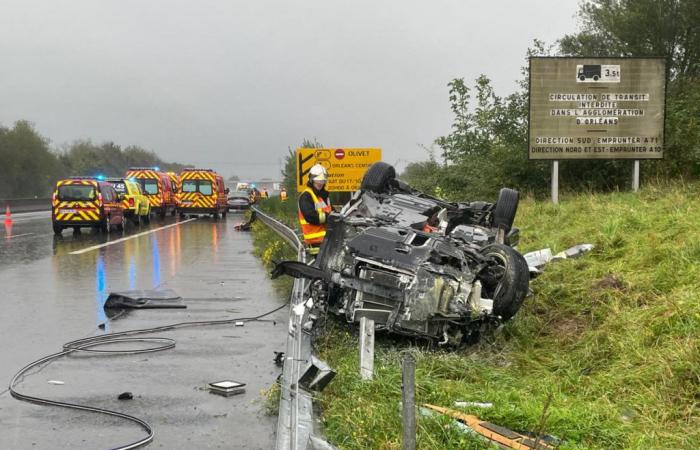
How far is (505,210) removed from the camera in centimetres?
806

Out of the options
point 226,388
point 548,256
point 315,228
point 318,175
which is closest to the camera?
point 226,388

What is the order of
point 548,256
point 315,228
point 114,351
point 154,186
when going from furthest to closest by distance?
point 154,186 → point 548,256 → point 315,228 → point 114,351

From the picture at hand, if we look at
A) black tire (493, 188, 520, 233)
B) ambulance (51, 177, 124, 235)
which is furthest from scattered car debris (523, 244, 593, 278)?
ambulance (51, 177, 124, 235)

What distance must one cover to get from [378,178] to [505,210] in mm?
1417

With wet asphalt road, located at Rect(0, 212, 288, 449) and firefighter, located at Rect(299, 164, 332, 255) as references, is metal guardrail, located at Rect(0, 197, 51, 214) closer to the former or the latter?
wet asphalt road, located at Rect(0, 212, 288, 449)

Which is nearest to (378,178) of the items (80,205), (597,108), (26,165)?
(597,108)

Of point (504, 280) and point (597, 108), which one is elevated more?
point (597, 108)

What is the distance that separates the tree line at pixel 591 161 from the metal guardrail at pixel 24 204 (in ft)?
79.8

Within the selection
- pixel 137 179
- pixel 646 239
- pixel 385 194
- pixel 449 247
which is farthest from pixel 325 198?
pixel 137 179

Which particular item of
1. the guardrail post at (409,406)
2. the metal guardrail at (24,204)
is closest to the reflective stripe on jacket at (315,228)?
the guardrail post at (409,406)

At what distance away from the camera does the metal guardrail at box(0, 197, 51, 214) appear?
40378mm

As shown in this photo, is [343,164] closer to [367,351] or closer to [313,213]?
[313,213]

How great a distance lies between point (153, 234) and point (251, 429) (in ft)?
64.6

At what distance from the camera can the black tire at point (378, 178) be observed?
813 centimetres
